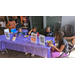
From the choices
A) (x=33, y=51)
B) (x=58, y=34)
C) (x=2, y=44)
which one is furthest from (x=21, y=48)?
(x=58, y=34)

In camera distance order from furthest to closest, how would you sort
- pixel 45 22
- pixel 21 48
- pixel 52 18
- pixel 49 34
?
pixel 45 22 → pixel 52 18 → pixel 49 34 → pixel 21 48

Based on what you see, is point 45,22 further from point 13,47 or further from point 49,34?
point 13,47

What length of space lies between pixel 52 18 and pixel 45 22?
0.48 metres

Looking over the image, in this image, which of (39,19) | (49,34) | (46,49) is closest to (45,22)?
(39,19)

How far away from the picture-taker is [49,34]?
2.56m

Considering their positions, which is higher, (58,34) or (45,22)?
(45,22)

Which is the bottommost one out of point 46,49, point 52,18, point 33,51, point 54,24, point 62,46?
point 33,51

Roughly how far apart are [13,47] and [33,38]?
2.18 ft

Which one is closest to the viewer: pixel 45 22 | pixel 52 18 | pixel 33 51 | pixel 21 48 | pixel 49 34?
pixel 33 51

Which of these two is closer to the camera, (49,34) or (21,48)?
(21,48)

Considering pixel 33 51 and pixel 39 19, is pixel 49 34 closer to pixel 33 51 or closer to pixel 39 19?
pixel 33 51

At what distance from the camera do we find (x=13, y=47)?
1935 millimetres

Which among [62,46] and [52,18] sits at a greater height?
[52,18]

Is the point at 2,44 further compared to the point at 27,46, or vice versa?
the point at 2,44
